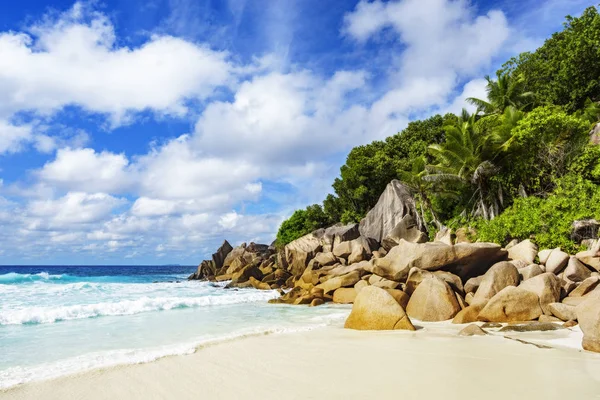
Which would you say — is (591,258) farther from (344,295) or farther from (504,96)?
(504,96)

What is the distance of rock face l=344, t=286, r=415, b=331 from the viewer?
838 centimetres

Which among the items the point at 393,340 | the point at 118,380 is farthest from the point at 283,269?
the point at 118,380

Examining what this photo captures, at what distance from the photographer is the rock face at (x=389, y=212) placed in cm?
2608

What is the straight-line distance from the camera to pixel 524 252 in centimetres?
1327

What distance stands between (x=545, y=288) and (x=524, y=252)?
442cm

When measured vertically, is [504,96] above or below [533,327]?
above

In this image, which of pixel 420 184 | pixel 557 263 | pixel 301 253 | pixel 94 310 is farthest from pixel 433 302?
pixel 420 184

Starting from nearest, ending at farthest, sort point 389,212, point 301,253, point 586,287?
point 586,287 < point 301,253 < point 389,212

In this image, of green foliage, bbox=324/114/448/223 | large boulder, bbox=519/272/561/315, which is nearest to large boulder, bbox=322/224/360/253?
green foliage, bbox=324/114/448/223

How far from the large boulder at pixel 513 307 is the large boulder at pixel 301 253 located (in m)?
14.9

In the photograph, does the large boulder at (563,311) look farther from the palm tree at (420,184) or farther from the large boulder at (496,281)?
the palm tree at (420,184)

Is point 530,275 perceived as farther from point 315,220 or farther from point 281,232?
point 281,232

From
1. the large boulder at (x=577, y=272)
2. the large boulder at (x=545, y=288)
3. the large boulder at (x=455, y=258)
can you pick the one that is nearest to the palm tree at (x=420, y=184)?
the large boulder at (x=455, y=258)

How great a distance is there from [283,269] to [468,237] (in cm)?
1122
